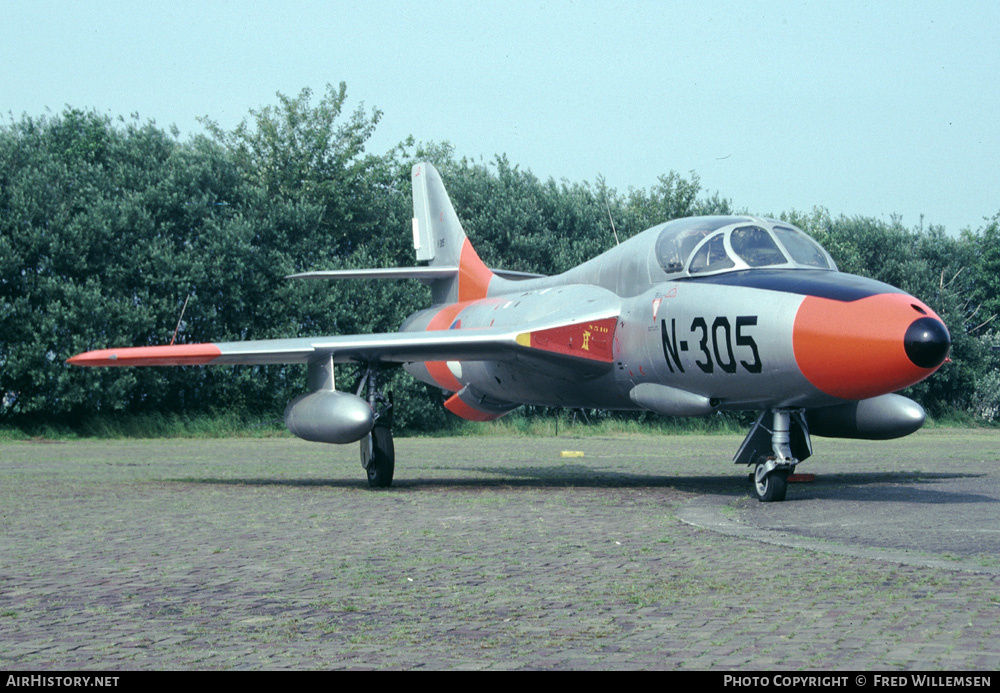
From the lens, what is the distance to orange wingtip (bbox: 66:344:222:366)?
51.4 feet

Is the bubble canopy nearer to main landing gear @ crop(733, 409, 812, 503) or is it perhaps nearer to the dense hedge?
main landing gear @ crop(733, 409, 812, 503)

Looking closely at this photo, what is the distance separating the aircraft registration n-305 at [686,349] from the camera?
36.1 feet

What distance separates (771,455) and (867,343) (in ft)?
7.56

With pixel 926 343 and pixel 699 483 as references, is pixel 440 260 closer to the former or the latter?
pixel 699 483

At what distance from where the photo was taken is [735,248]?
13039 millimetres

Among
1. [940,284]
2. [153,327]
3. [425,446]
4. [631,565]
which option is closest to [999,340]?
[940,284]

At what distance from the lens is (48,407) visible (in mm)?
34281

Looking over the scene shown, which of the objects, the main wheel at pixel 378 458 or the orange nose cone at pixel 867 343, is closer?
the orange nose cone at pixel 867 343

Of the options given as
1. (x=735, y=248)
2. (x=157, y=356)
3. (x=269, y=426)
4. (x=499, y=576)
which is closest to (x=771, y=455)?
(x=735, y=248)

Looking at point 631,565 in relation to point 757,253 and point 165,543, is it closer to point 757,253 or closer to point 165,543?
point 165,543

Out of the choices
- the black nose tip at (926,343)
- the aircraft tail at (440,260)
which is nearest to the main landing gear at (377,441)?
the aircraft tail at (440,260)

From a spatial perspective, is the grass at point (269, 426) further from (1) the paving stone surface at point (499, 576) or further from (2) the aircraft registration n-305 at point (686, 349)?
(1) the paving stone surface at point (499, 576)

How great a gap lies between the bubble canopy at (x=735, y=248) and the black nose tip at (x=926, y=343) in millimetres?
2412

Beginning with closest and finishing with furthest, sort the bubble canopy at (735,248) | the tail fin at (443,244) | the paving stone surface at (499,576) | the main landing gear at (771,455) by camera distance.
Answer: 1. the paving stone surface at (499,576)
2. the main landing gear at (771,455)
3. the bubble canopy at (735,248)
4. the tail fin at (443,244)
